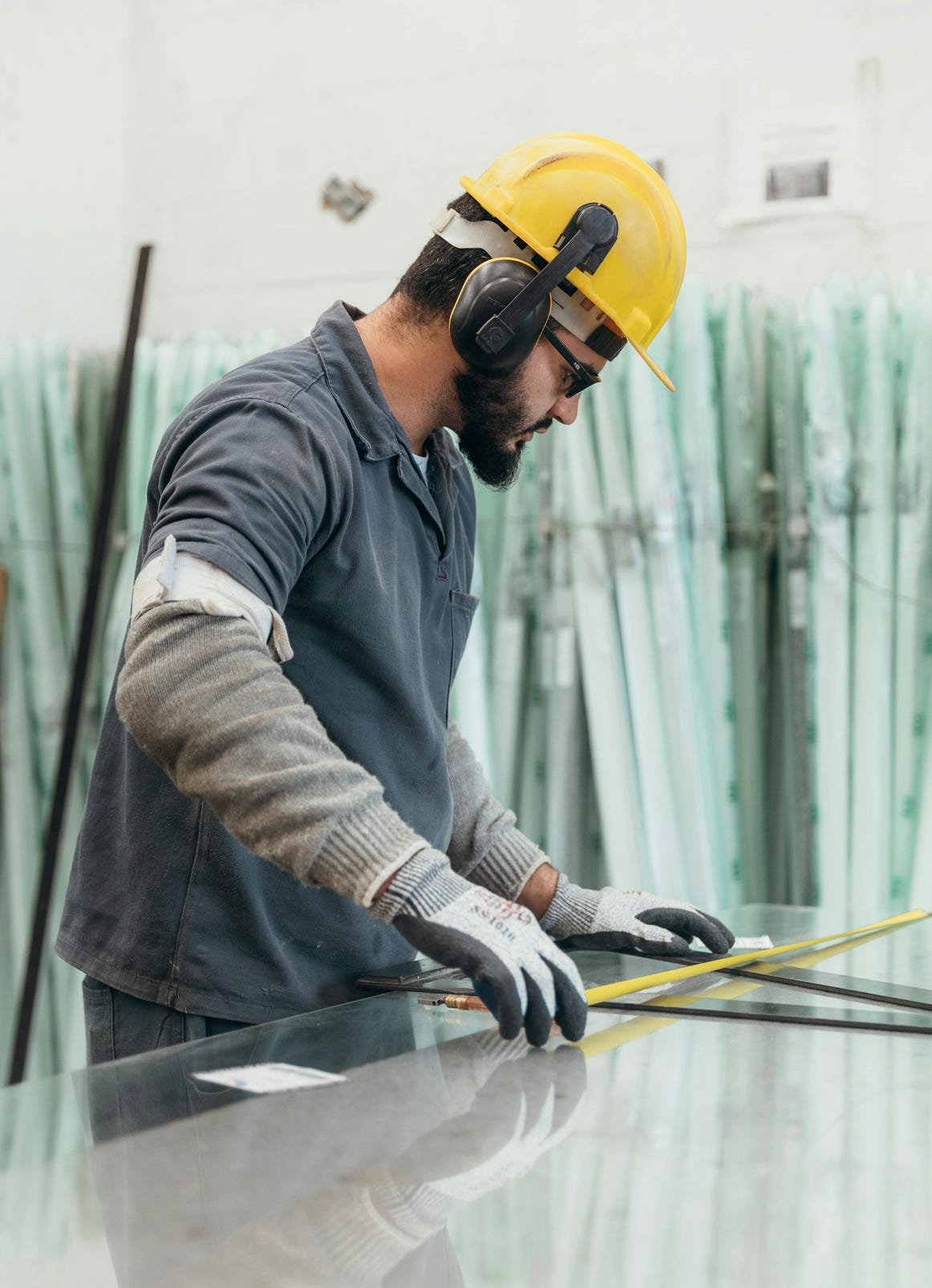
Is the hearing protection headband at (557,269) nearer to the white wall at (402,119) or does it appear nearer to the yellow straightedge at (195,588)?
the yellow straightedge at (195,588)

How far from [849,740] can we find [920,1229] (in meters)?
2.13

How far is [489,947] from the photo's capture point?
3.87 ft

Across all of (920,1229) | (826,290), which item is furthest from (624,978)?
(826,290)

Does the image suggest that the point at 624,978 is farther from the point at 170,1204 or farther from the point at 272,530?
the point at 170,1204

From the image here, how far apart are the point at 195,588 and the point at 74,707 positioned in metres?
2.20

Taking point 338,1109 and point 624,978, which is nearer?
point 338,1109

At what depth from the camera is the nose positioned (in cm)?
178

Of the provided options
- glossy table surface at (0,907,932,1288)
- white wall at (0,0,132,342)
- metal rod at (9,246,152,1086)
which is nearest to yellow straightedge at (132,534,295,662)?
glossy table surface at (0,907,932,1288)

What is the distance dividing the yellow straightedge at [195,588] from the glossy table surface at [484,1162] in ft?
1.32

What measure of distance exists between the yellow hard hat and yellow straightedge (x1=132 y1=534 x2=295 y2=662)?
64 centimetres

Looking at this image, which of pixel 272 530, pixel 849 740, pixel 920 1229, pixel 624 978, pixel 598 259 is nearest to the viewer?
pixel 920 1229

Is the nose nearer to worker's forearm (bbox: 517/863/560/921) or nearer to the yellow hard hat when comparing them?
the yellow hard hat

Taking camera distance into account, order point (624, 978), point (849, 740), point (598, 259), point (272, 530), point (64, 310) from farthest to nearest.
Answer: point (64, 310)
point (849, 740)
point (598, 259)
point (624, 978)
point (272, 530)

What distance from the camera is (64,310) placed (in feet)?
11.9
